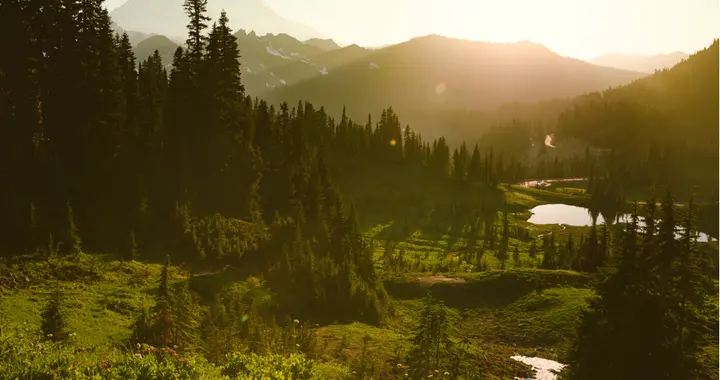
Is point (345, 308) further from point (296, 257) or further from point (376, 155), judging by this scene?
point (376, 155)

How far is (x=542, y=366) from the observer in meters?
31.8

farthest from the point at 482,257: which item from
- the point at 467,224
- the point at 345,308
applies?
the point at 345,308

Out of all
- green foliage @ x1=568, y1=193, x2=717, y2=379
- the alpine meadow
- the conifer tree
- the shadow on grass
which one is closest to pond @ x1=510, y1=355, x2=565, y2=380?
the alpine meadow

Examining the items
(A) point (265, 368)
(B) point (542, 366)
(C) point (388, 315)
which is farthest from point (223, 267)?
(B) point (542, 366)

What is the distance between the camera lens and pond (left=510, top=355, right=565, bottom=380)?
29875 mm

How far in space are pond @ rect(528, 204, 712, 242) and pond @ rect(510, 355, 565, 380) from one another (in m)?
99.4

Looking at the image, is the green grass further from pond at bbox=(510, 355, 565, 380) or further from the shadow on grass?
pond at bbox=(510, 355, 565, 380)

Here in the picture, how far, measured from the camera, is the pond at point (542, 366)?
29875 mm

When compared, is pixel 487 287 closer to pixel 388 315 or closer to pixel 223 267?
pixel 388 315

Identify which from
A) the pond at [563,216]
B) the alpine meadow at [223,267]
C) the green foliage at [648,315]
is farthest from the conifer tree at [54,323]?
the pond at [563,216]

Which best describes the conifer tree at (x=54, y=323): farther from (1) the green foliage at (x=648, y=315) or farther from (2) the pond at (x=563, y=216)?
(2) the pond at (x=563, y=216)

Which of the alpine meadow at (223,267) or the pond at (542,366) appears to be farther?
the pond at (542,366)

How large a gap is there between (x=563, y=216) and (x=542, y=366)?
121501 millimetres

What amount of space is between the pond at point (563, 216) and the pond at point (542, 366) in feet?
326
